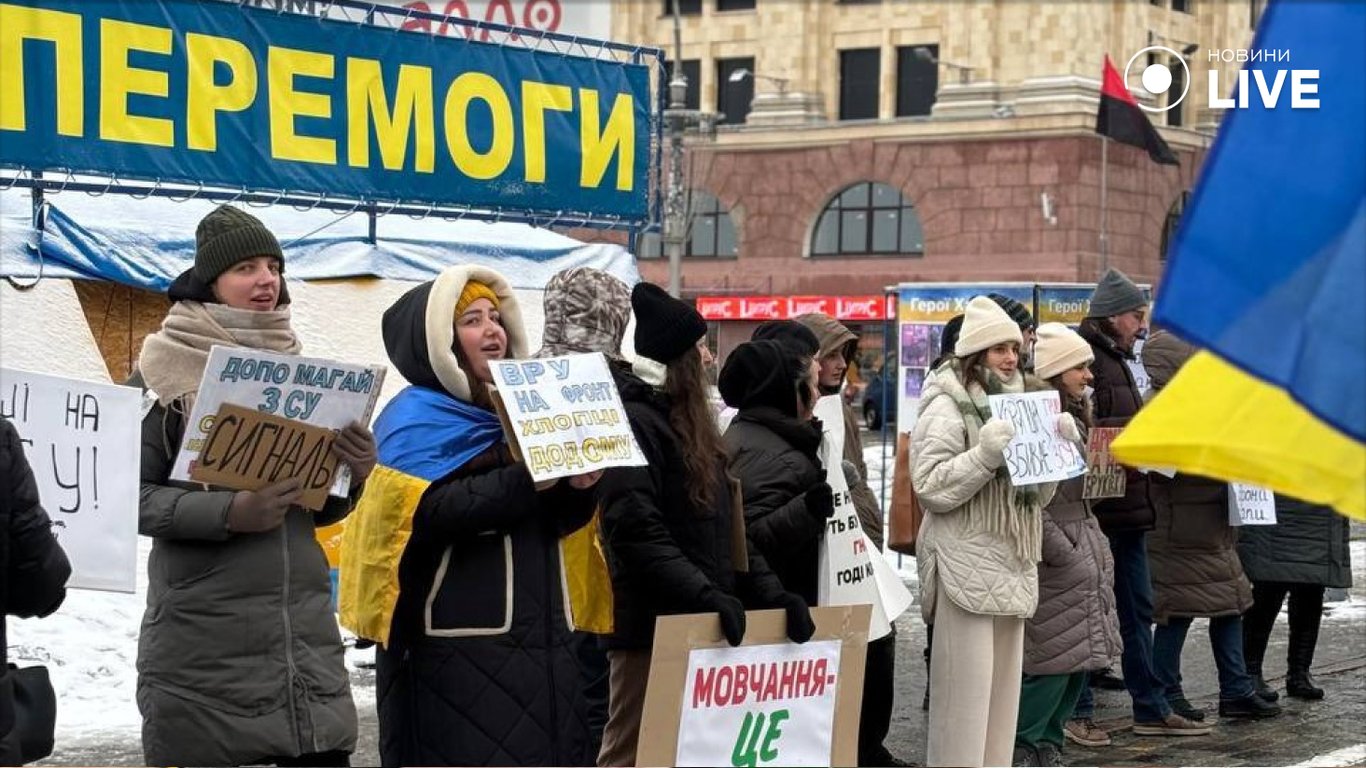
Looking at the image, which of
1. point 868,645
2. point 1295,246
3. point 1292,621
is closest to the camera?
point 1295,246

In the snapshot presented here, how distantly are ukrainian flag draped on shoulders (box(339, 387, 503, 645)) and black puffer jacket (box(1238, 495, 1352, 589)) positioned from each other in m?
5.57

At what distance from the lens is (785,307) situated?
49250 mm

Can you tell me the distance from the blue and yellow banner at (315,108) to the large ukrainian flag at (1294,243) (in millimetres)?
7695

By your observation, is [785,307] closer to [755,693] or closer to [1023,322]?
[1023,322]

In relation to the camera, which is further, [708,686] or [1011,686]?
[1011,686]

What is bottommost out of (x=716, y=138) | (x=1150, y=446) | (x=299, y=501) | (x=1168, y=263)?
(x=299, y=501)

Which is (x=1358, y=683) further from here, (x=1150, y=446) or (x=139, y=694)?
(x=1150, y=446)

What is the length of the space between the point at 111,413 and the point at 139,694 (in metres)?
0.72

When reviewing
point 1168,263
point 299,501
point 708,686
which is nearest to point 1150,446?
point 1168,263

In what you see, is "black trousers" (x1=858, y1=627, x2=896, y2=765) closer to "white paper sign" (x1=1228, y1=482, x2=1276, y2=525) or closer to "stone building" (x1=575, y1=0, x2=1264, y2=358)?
"white paper sign" (x1=1228, y1=482, x2=1276, y2=525)

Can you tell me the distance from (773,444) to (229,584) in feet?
7.05

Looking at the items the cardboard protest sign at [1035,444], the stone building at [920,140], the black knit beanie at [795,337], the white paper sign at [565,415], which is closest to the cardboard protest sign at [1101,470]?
the cardboard protest sign at [1035,444]

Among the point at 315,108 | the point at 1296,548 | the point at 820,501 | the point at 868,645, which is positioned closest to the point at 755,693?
the point at 820,501

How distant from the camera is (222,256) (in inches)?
204
